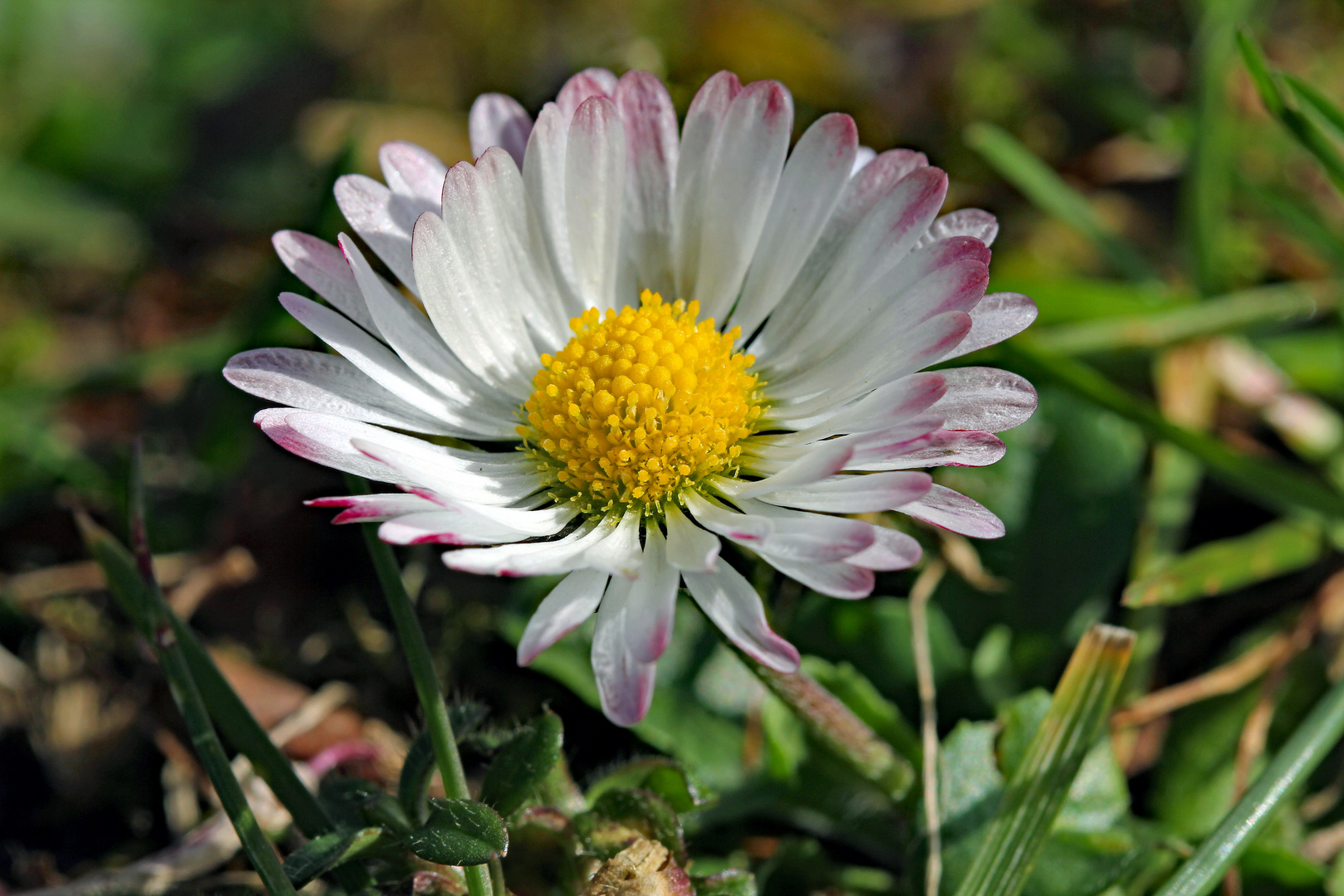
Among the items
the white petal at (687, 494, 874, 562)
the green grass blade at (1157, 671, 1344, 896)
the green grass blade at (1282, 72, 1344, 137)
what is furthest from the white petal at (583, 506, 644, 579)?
the green grass blade at (1282, 72, 1344, 137)

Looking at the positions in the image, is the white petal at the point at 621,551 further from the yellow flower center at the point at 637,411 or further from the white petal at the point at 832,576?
the white petal at the point at 832,576

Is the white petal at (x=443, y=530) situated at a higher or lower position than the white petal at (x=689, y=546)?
higher

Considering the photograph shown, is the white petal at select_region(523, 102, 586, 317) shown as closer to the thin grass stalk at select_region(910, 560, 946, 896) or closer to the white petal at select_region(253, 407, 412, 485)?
the white petal at select_region(253, 407, 412, 485)

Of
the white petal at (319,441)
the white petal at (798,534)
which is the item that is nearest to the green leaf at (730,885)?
the white petal at (798,534)

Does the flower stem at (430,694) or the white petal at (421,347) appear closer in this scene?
the flower stem at (430,694)

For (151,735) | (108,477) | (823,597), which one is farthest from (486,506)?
(108,477)

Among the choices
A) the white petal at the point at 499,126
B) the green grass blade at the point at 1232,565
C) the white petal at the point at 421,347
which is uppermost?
the white petal at the point at 499,126

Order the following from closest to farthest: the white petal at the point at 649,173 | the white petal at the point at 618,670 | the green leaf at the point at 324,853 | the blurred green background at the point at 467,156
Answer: the white petal at the point at 618,670
the green leaf at the point at 324,853
the white petal at the point at 649,173
the blurred green background at the point at 467,156

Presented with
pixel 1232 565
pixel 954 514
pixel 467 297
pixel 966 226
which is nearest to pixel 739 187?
pixel 966 226
